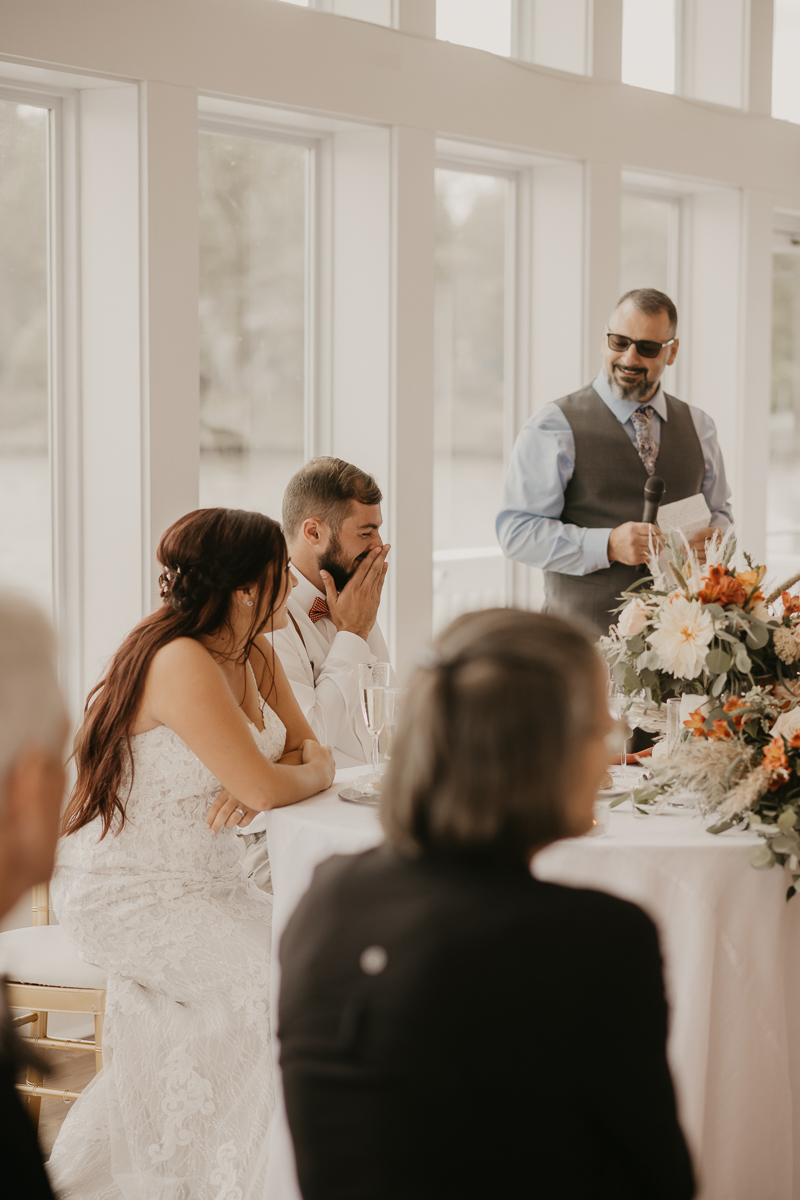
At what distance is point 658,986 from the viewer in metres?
0.89

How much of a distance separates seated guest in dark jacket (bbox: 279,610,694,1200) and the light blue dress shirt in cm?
234

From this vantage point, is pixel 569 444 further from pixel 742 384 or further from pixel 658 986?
pixel 658 986

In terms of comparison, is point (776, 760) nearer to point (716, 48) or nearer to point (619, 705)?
point (619, 705)

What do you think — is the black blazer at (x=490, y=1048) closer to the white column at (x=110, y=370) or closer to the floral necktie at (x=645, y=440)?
the white column at (x=110, y=370)

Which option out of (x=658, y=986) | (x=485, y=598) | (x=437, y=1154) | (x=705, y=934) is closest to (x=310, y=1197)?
(x=437, y=1154)

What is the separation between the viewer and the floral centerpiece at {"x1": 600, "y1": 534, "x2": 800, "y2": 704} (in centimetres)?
183

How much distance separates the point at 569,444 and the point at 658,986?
101 inches

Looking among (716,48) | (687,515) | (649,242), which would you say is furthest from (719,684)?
(716,48)

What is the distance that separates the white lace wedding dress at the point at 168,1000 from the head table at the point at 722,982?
1.61 ft

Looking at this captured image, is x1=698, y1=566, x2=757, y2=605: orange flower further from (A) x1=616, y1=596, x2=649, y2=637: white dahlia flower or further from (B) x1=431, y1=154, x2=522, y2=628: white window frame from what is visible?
(B) x1=431, y1=154, x2=522, y2=628: white window frame

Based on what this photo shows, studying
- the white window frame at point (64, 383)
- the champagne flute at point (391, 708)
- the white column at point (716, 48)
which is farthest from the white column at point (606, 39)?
the champagne flute at point (391, 708)

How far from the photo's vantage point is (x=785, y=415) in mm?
5137

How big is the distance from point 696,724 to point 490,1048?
103 cm

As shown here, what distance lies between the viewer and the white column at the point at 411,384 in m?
3.49
